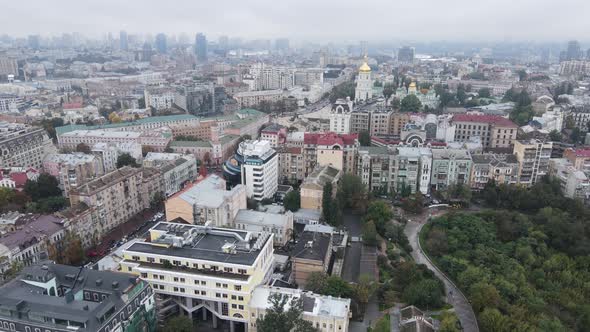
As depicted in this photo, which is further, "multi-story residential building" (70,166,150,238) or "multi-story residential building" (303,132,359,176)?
"multi-story residential building" (303,132,359,176)

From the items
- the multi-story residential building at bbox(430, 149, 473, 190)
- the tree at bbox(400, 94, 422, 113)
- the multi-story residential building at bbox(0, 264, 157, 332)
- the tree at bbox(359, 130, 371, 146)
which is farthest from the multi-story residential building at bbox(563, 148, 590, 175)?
the multi-story residential building at bbox(0, 264, 157, 332)

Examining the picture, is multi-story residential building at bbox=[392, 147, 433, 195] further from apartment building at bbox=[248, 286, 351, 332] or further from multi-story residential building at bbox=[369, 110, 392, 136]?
apartment building at bbox=[248, 286, 351, 332]

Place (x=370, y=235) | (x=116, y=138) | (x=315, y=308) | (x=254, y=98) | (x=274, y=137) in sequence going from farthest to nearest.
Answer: (x=254, y=98) → (x=116, y=138) → (x=274, y=137) → (x=370, y=235) → (x=315, y=308)

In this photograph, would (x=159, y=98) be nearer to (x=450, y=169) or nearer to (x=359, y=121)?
(x=359, y=121)

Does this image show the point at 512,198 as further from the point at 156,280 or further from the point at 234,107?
the point at 234,107

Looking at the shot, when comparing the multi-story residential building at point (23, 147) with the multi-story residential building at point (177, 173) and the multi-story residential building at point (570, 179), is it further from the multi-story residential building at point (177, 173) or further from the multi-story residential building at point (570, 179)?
the multi-story residential building at point (570, 179)

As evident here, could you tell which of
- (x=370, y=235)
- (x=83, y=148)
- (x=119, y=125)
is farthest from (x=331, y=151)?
(x=119, y=125)
